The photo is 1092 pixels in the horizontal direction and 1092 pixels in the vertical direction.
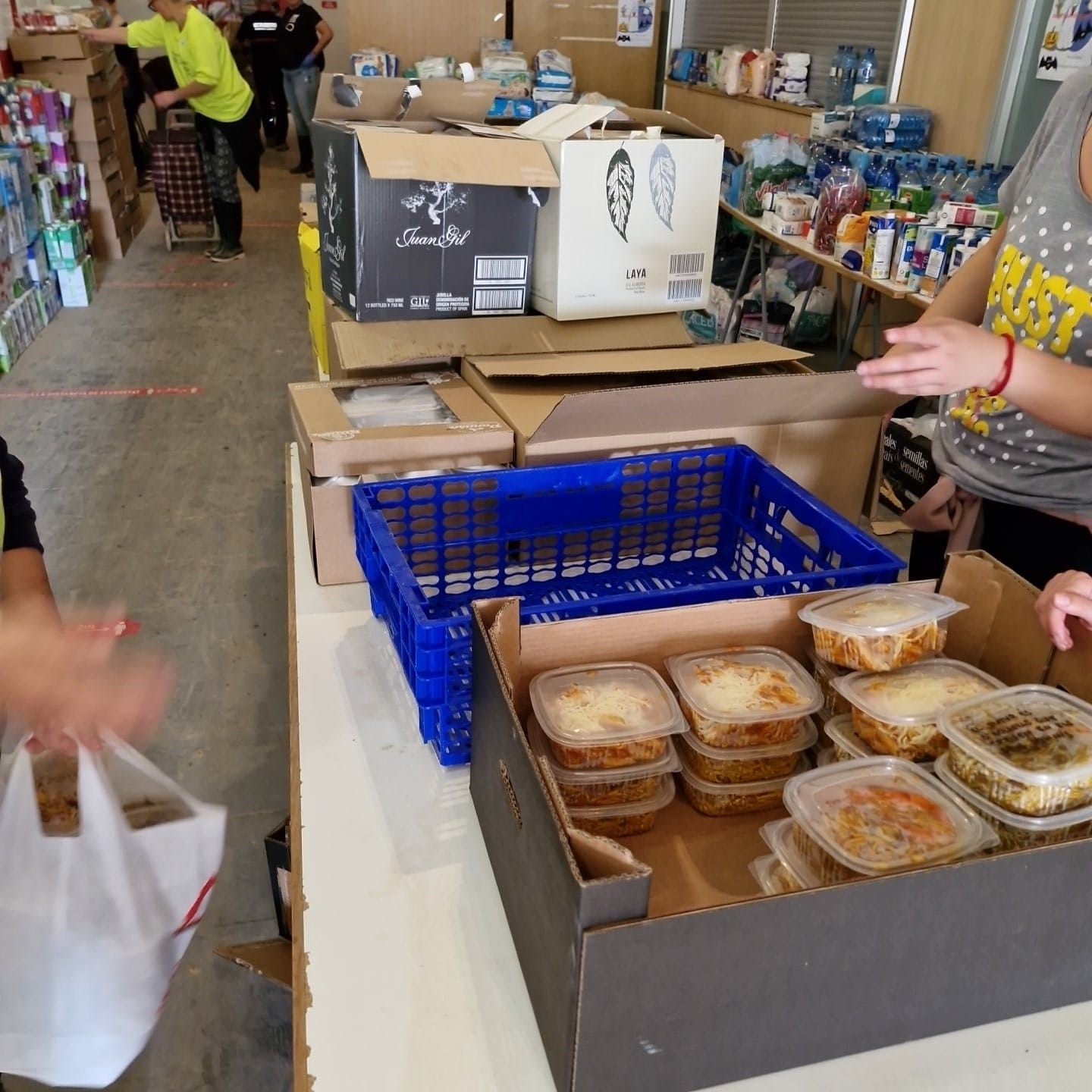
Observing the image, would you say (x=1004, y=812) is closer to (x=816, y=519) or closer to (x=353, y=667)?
(x=816, y=519)

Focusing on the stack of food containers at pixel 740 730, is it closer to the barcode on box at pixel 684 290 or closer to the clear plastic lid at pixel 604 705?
the clear plastic lid at pixel 604 705

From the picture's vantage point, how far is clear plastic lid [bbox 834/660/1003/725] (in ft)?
2.86

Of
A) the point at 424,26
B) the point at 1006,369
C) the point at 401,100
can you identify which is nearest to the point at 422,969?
the point at 1006,369

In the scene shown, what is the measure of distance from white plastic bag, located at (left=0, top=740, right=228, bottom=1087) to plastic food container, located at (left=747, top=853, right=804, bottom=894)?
0.53m

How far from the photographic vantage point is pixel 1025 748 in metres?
0.78

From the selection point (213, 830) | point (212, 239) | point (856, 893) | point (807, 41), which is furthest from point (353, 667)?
point (212, 239)

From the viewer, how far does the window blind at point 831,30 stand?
4555mm

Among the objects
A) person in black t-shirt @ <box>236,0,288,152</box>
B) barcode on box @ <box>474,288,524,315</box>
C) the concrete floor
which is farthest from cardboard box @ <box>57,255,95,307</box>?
person in black t-shirt @ <box>236,0,288,152</box>

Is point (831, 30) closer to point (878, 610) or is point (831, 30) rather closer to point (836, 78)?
point (836, 78)

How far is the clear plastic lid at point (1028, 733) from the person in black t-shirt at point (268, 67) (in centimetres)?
1047

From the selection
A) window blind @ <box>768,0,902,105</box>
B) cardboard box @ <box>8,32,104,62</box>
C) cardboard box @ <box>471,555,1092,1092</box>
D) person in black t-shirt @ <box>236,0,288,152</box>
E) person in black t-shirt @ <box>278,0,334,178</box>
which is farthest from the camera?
person in black t-shirt @ <box>236,0,288,152</box>

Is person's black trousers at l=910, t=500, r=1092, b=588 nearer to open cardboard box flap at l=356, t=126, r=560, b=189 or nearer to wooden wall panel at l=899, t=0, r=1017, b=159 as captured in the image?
open cardboard box flap at l=356, t=126, r=560, b=189

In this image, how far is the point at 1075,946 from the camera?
71 centimetres

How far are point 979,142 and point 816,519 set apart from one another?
3.40 meters
